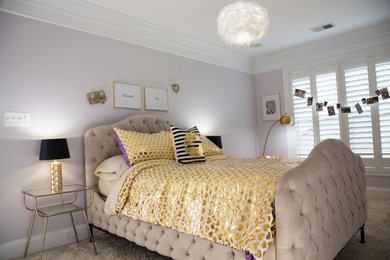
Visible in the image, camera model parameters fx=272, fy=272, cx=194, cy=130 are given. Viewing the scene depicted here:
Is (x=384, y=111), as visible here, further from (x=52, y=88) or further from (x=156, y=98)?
(x=52, y=88)

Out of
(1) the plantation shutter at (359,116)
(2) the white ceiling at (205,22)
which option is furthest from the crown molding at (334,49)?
(1) the plantation shutter at (359,116)

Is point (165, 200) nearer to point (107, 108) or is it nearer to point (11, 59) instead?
point (107, 108)

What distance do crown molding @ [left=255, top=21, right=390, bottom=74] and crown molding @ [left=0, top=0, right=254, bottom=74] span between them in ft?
3.45

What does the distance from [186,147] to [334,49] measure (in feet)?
11.0

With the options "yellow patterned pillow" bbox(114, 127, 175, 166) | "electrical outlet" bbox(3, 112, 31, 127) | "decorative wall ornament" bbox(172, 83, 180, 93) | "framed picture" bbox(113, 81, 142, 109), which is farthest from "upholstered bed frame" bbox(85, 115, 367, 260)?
"decorative wall ornament" bbox(172, 83, 180, 93)

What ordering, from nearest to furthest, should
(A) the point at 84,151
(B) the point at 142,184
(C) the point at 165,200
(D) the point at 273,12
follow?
(C) the point at 165,200 → (B) the point at 142,184 → (A) the point at 84,151 → (D) the point at 273,12

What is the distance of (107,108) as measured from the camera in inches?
128

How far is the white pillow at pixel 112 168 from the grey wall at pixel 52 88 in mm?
315

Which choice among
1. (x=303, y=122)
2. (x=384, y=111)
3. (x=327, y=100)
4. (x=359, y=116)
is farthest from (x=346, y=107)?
(x=303, y=122)

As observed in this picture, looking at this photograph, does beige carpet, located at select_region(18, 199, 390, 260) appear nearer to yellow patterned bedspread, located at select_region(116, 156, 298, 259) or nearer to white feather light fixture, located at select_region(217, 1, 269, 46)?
yellow patterned bedspread, located at select_region(116, 156, 298, 259)

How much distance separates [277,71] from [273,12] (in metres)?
1.88

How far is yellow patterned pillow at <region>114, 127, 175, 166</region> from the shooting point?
2671 millimetres

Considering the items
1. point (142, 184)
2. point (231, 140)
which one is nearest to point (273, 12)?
point (231, 140)

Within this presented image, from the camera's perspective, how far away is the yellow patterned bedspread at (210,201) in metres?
1.52
